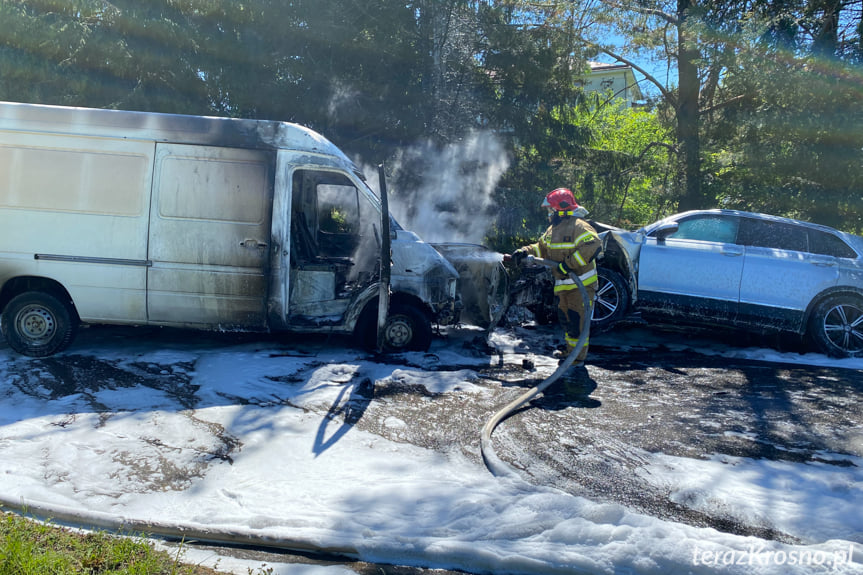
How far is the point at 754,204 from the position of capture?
1117cm

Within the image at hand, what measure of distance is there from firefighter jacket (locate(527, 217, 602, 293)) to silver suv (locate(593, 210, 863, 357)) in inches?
47.3

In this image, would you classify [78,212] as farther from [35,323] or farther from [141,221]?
[35,323]

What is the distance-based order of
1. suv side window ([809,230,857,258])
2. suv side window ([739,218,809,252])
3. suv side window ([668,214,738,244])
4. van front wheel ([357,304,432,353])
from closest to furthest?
1. van front wheel ([357,304,432,353])
2. suv side window ([809,230,857,258])
3. suv side window ([739,218,809,252])
4. suv side window ([668,214,738,244])

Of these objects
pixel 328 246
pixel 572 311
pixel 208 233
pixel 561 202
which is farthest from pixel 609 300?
pixel 208 233

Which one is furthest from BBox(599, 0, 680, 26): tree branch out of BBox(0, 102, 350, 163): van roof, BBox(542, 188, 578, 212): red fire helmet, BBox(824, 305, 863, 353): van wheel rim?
BBox(0, 102, 350, 163): van roof

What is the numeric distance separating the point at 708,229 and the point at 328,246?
4.73m

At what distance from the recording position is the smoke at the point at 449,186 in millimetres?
11000

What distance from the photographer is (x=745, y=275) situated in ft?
25.0

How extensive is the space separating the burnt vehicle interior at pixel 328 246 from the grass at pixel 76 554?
338 centimetres

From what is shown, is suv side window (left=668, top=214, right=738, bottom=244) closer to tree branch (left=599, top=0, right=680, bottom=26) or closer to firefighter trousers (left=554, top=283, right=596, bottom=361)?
firefighter trousers (left=554, top=283, right=596, bottom=361)

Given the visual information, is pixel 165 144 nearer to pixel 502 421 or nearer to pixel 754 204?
A: pixel 502 421

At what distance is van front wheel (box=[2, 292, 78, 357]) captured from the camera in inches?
238

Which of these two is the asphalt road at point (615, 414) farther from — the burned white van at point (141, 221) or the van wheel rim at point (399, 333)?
the van wheel rim at point (399, 333)

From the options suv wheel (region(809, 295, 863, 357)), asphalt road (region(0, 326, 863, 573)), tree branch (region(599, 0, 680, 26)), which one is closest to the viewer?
asphalt road (region(0, 326, 863, 573))
